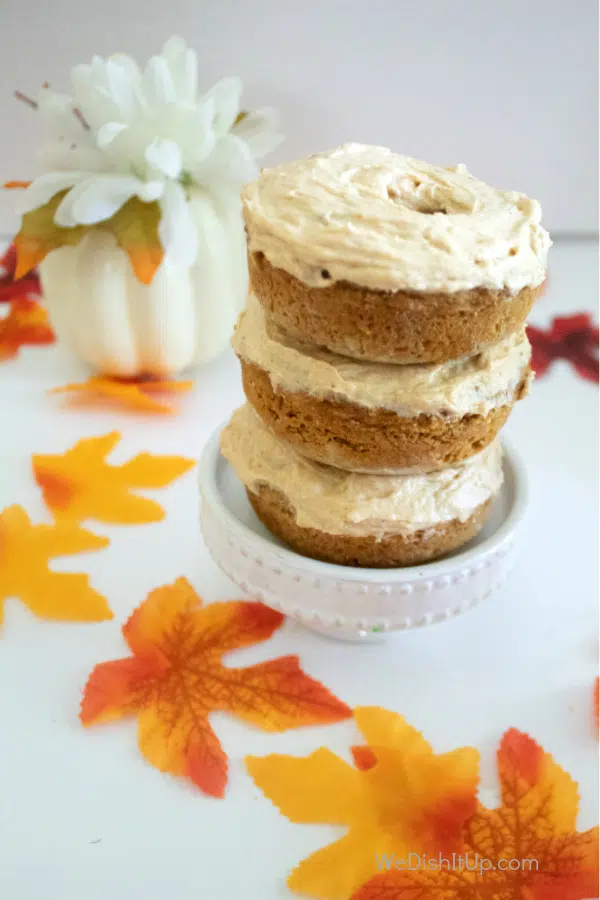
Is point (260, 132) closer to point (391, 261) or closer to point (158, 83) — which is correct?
point (158, 83)

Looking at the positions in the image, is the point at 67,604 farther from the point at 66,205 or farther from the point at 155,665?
the point at 66,205

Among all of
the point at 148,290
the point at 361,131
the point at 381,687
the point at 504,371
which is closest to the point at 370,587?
the point at 381,687

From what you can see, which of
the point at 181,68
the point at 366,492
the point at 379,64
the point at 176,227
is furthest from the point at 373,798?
the point at 379,64

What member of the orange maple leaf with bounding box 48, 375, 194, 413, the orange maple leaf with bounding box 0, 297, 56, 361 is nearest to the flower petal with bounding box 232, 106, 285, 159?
the orange maple leaf with bounding box 48, 375, 194, 413

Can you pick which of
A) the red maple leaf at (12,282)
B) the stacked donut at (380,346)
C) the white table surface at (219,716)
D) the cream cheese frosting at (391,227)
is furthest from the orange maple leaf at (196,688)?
the red maple leaf at (12,282)

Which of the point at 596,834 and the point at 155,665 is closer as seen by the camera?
the point at 596,834

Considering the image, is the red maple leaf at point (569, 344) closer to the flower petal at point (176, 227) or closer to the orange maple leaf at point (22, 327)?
the flower petal at point (176, 227)
